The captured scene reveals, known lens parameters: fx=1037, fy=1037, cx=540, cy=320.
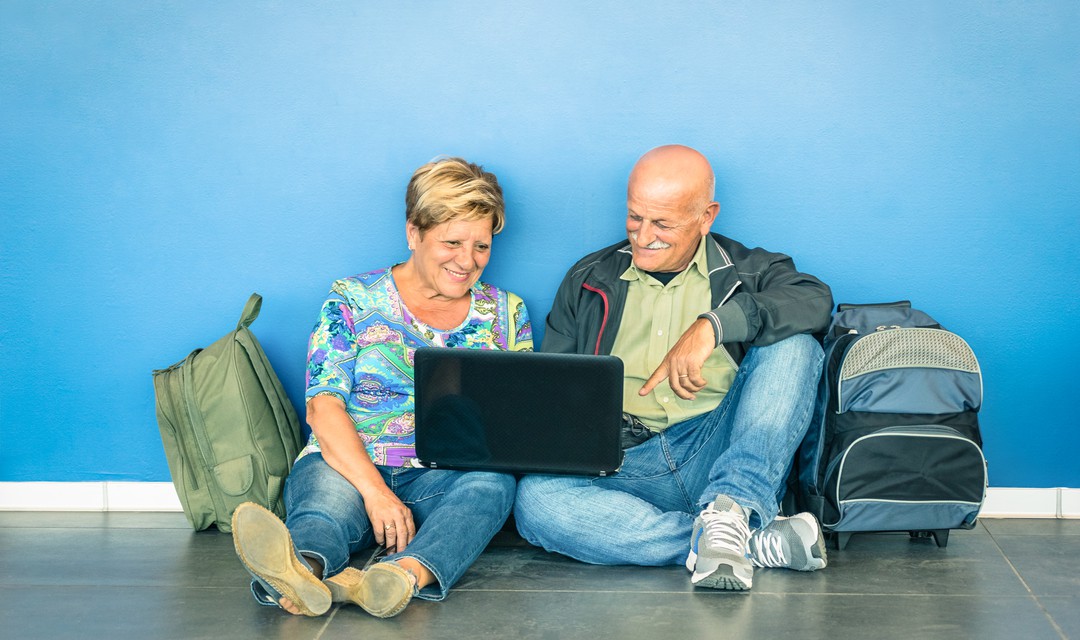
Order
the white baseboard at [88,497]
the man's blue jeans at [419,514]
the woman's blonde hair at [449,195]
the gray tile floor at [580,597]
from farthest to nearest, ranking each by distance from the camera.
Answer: the white baseboard at [88,497] → the woman's blonde hair at [449,195] → the man's blue jeans at [419,514] → the gray tile floor at [580,597]

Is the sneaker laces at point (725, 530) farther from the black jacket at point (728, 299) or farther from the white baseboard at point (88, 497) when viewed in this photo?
the white baseboard at point (88, 497)

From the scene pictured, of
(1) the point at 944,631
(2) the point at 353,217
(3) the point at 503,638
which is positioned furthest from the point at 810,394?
(2) the point at 353,217

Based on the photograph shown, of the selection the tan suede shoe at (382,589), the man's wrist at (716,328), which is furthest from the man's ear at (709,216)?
the tan suede shoe at (382,589)

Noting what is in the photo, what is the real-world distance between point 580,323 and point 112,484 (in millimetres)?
1410

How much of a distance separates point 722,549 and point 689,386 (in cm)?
37

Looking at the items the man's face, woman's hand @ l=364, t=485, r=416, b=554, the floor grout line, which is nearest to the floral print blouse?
woman's hand @ l=364, t=485, r=416, b=554

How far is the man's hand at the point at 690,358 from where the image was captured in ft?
7.55

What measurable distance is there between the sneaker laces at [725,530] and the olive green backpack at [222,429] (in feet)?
3.75

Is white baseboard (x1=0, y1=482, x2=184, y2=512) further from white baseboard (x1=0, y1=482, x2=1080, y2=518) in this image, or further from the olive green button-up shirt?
the olive green button-up shirt

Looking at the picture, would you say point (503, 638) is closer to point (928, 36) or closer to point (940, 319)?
point (940, 319)

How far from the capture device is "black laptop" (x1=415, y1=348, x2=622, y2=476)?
2.29 m

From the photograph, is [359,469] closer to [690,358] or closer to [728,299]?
[690,358]

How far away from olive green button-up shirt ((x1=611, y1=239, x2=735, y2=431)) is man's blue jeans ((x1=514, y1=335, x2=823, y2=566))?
0.07 m

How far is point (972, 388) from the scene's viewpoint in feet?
8.00
